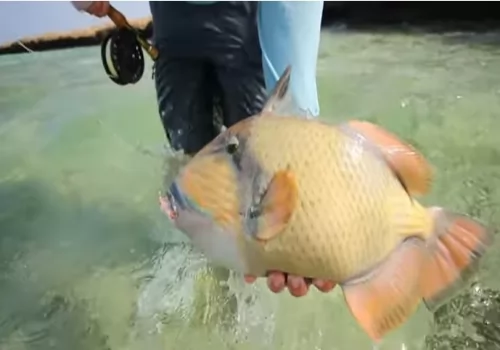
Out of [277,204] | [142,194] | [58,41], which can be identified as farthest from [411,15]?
[277,204]

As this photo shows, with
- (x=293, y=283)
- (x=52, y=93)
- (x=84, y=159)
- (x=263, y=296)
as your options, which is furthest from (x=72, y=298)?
(x=52, y=93)

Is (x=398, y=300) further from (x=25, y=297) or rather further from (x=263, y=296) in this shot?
(x=25, y=297)

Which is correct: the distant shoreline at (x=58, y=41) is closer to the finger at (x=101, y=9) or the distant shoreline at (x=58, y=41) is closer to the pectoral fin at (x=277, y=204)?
the finger at (x=101, y=9)

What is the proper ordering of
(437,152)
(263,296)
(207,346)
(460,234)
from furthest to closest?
(437,152), (263,296), (207,346), (460,234)

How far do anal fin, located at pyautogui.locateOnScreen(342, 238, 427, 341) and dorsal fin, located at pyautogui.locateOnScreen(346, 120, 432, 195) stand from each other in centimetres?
5

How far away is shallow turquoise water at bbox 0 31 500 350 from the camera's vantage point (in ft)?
4.91

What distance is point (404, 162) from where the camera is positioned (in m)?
0.75

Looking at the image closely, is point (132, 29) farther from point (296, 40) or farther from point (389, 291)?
point (389, 291)

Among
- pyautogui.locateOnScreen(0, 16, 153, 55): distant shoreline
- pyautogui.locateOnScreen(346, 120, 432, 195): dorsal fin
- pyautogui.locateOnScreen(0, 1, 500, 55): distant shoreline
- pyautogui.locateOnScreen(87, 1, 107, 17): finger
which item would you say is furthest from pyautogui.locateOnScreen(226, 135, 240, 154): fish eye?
pyautogui.locateOnScreen(0, 1, 500, 55): distant shoreline

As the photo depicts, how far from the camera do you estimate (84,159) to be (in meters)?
2.30

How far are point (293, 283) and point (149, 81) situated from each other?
217 centimetres

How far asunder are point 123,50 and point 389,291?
1.00 m

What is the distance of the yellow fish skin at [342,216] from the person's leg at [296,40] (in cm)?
A: 43

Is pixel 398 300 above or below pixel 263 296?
above
